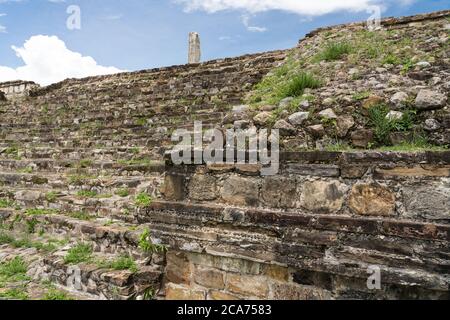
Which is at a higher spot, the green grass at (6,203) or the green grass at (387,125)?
the green grass at (387,125)

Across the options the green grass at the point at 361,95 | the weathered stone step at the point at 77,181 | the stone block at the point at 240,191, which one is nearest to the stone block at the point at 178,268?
the stone block at the point at 240,191

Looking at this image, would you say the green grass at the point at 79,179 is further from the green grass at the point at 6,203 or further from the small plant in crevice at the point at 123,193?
the green grass at the point at 6,203

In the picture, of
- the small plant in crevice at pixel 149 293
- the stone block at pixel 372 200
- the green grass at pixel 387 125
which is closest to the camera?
Result: the stone block at pixel 372 200

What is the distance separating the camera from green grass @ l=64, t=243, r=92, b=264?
12.3ft

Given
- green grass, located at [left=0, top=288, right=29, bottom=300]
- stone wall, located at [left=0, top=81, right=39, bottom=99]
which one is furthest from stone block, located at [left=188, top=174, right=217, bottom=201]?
stone wall, located at [left=0, top=81, right=39, bottom=99]

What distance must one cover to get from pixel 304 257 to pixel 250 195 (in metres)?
0.54

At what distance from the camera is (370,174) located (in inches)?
82.3

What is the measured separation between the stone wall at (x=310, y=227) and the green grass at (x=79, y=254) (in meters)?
1.40

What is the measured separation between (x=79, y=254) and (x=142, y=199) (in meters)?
1.00

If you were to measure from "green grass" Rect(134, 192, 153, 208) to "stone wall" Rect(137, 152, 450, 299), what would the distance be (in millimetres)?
1625

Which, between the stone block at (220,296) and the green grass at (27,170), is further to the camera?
the green grass at (27,170)

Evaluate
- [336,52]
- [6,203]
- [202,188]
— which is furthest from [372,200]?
[6,203]

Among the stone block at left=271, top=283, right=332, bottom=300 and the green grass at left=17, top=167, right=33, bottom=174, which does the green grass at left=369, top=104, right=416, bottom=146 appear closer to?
the stone block at left=271, top=283, right=332, bottom=300

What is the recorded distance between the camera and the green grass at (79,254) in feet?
12.3
